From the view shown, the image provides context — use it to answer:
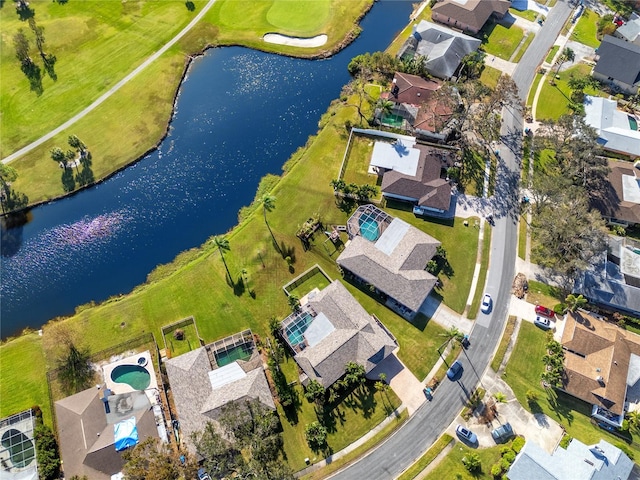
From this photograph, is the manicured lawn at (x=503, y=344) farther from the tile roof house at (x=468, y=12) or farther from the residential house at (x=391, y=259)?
the tile roof house at (x=468, y=12)

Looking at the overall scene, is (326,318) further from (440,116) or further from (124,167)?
(124,167)

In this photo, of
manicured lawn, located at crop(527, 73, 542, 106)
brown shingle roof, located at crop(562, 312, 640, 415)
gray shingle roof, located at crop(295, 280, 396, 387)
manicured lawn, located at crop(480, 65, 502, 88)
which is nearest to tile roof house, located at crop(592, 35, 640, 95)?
manicured lawn, located at crop(527, 73, 542, 106)

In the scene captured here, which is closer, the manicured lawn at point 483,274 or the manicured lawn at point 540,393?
the manicured lawn at point 540,393

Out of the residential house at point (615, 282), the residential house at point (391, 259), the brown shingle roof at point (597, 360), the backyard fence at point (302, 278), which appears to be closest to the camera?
the brown shingle roof at point (597, 360)

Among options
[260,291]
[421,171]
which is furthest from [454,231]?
[260,291]

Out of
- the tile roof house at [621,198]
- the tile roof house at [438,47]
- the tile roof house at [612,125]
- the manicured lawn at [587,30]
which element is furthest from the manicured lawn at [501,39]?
A: the tile roof house at [621,198]

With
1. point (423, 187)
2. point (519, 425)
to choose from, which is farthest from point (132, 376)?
point (423, 187)
